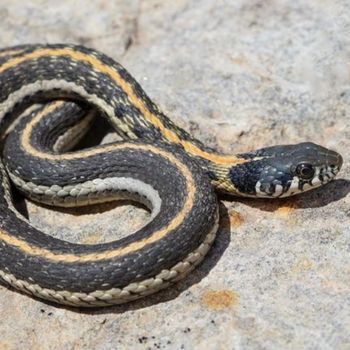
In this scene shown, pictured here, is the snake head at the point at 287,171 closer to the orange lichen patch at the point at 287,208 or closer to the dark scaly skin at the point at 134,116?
the dark scaly skin at the point at 134,116

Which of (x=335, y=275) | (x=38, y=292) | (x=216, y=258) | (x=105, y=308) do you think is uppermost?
(x=38, y=292)

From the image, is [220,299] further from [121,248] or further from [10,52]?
[10,52]

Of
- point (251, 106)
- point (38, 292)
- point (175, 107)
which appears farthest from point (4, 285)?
point (251, 106)

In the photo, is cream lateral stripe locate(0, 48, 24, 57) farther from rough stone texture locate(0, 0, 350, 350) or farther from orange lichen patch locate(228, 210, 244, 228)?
orange lichen patch locate(228, 210, 244, 228)

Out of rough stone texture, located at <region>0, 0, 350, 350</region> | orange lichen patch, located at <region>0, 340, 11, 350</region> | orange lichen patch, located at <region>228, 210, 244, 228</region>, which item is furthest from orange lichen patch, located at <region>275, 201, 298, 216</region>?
orange lichen patch, located at <region>0, 340, 11, 350</region>

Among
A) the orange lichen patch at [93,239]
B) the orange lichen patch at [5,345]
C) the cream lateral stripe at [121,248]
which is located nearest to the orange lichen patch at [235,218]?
the cream lateral stripe at [121,248]

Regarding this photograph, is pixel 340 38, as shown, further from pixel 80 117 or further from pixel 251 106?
pixel 80 117
